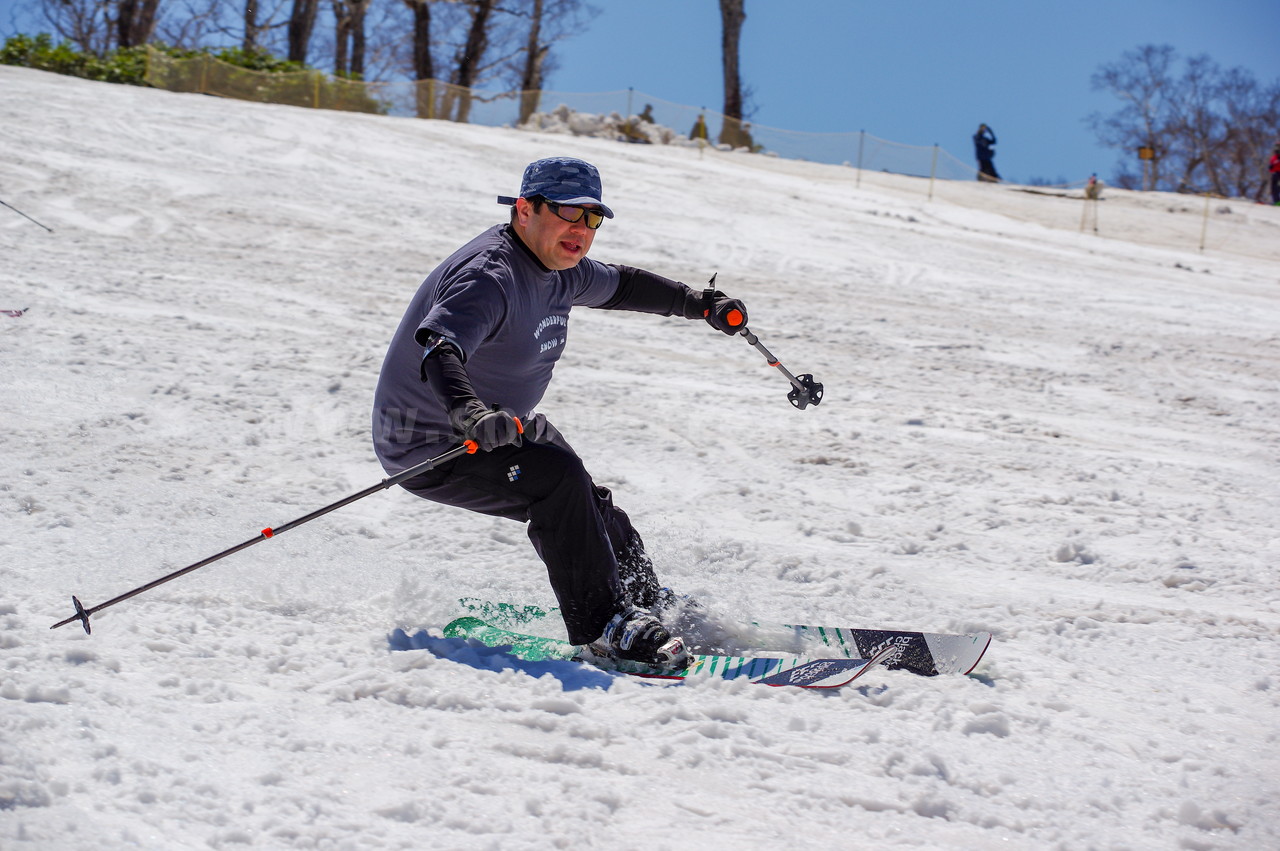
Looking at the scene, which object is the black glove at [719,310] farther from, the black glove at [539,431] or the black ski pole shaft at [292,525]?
the black ski pole shaft at [292,525]

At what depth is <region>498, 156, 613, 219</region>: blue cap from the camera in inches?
129

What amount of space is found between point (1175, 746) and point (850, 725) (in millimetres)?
918

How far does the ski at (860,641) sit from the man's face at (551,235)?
52.2 inches

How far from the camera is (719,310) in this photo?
418 centimetres

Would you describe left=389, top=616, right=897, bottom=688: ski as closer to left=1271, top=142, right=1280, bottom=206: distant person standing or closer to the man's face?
the man's face

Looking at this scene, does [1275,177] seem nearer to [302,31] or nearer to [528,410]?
[528,410]

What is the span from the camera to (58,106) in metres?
15.1

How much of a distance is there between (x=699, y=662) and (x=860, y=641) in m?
0.59

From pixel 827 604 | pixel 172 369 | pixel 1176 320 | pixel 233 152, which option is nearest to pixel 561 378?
pixel 172 369

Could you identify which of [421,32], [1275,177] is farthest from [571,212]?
[421,32]

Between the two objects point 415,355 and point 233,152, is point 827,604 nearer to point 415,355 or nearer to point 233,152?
point 415,355

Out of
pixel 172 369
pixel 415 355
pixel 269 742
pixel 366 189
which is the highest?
pixel 366 189

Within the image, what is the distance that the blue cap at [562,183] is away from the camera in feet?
10.7

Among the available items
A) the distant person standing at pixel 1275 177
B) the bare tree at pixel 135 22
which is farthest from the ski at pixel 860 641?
the bare tree at pixel 135 22
